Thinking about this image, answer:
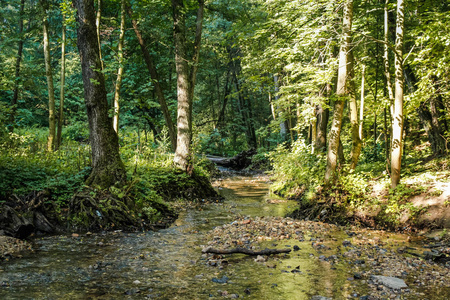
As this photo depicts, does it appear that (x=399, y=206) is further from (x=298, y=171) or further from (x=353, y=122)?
(x=298, y=171)

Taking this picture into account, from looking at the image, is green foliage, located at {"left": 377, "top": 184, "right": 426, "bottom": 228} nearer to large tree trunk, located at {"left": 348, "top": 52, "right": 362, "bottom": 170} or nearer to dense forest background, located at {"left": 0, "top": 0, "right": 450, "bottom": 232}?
dense forest background, located at {"left": 0, "top": 0, "right": 450, "bottom": 232}

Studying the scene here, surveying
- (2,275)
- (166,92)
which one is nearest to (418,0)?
(2,275)

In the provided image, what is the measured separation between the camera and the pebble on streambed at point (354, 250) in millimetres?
4199

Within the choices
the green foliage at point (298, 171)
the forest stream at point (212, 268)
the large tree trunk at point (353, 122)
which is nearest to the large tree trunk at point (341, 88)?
the large tree trunk at point (353, 122)

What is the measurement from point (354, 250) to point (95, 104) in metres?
6.63

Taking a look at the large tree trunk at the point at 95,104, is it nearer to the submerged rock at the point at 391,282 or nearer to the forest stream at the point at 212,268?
the forest stream at the point at 212,268

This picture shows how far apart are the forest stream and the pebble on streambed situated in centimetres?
2

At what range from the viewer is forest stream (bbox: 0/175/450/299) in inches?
154

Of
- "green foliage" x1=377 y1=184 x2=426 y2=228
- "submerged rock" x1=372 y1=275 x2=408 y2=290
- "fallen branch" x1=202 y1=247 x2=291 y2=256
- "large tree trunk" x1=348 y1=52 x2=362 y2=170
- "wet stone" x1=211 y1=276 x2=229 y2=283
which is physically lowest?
"submerged rock" x1=372 y1=275 x2=408 y2=290

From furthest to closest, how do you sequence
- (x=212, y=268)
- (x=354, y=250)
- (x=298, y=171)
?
1. (x=298, y=171)
2. (x=354, y=250)
3. (x=212, y=268)

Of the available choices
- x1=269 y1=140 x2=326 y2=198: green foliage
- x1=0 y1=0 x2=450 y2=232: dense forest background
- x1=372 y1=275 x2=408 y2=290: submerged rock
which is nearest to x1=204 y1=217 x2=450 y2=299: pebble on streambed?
x1=372 y1=275 x2=408 y2=290: submerged rock

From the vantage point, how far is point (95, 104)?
7715 mm

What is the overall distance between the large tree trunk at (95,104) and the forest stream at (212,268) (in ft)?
5.35

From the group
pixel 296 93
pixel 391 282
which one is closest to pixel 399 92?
pixel 296 93
